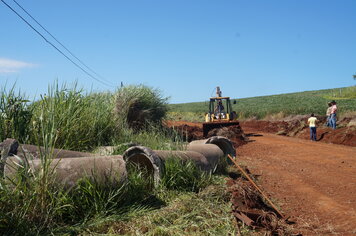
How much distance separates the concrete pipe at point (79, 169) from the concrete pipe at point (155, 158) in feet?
2.45

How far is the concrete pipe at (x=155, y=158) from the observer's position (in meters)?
6.15

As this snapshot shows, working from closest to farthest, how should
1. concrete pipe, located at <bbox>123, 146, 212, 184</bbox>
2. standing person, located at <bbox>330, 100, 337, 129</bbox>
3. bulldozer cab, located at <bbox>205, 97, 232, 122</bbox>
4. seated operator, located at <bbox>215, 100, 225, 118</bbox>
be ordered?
concrete pipe, located at <bbox>123, 146, 212, 184</bbox>
bulldozer cab, located at <bbox>205, 97, 232, 122</bbox>
seated operator, located at <bbox>215, 100, 225, 118</bbox>
standing person, located at <bbox>330, 100, 337, 129</bbox>

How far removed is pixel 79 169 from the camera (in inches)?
195

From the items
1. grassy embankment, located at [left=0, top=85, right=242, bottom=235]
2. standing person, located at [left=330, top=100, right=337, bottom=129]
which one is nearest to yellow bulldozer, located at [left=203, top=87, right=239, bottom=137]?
standing person, located at [left=330, top=100, right=337, bottom=129]

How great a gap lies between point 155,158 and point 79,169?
1532 millimetres

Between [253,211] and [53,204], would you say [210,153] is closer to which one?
[253,211]

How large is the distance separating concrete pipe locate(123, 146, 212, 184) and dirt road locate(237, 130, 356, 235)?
1.54 m

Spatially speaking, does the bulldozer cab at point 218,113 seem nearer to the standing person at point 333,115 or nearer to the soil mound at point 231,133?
the soil mound at point 231,133

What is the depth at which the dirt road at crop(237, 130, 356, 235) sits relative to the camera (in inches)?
227

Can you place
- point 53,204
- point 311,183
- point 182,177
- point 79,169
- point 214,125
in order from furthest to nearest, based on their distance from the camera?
point 214,125 < point 311,183 < point 182,177 < point 79,169 < point 53,204

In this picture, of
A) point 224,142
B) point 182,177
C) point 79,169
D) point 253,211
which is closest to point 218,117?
point 224,142

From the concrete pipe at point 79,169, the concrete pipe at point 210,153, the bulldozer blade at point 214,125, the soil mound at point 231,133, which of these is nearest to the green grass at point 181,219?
the concrete pipe at point 79,169

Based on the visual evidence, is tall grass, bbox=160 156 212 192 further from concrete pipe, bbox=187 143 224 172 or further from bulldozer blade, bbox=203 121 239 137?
bulldozer blade, bbox=203 121 239 137

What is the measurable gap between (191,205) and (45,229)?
206 cm
